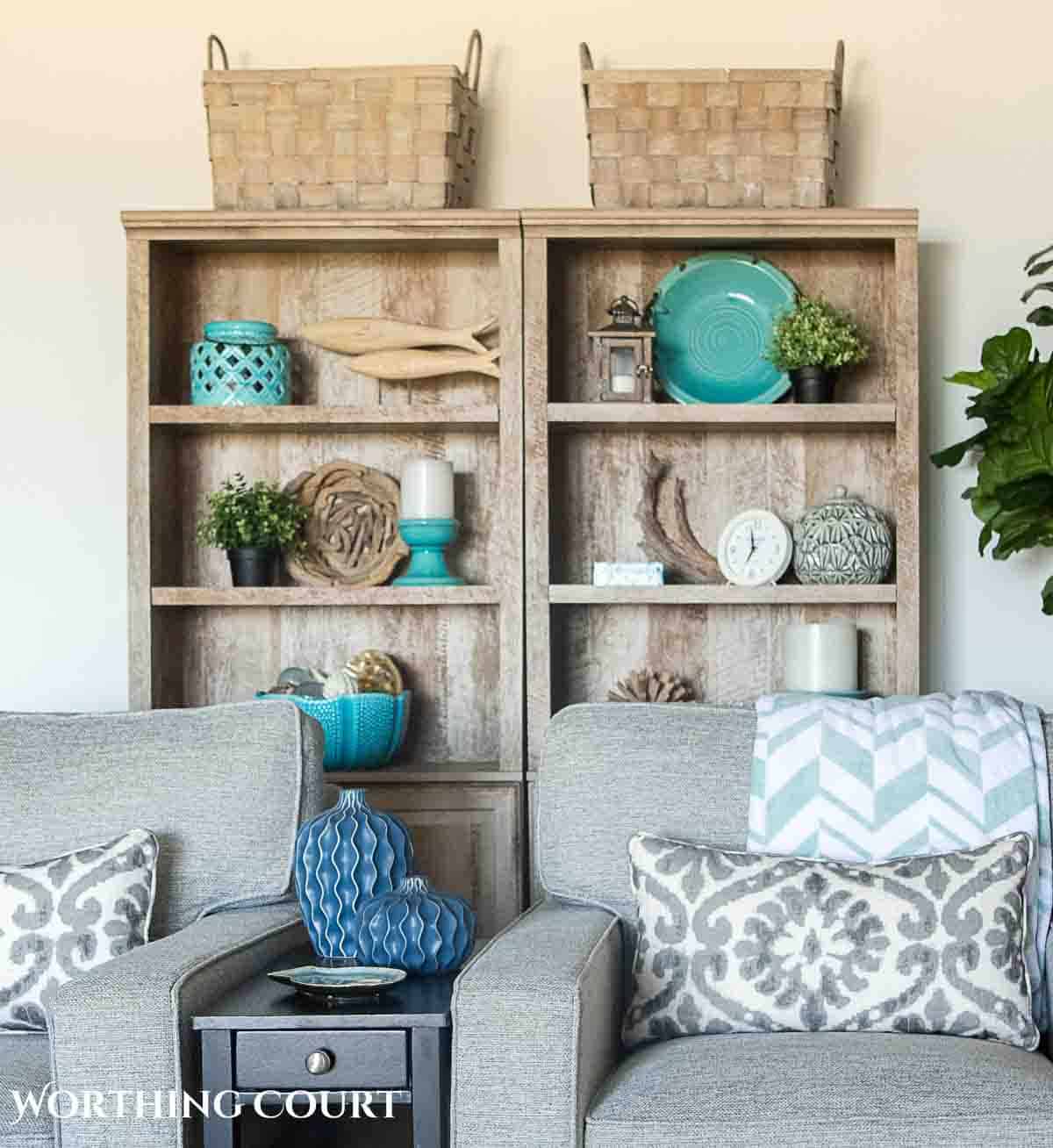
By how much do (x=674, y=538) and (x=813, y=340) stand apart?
0.52m

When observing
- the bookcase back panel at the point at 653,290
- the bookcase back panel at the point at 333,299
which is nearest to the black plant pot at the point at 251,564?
the bookcase back panel at the point at 333,299

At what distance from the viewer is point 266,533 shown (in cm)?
336

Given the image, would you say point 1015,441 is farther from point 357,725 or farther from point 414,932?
point 414,932

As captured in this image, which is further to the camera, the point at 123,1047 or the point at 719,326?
the point at 719,326

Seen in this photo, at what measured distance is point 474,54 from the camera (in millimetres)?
3494

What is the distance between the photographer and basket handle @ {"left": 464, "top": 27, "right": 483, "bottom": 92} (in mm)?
3400

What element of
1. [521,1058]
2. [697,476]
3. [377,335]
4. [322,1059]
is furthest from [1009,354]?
[322,1059]

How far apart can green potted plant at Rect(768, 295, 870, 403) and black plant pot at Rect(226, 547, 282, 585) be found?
111 cm

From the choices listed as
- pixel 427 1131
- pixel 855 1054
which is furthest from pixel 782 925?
pixel 427 1131

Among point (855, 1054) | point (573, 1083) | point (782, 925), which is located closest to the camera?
point (573, 1083)

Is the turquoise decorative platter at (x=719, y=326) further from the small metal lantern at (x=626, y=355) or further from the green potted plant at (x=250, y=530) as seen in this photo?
the green potted plant at (x=250, y=530)

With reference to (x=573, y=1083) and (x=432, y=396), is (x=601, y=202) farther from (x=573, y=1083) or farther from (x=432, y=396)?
(x=573, y=1083)

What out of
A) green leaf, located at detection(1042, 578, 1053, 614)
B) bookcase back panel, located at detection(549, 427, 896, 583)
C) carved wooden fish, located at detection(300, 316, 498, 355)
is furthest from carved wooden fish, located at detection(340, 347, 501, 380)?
green leaf, located at detection(1042, 578, 1053, 614)

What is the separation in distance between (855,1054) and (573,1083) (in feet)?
1.25
